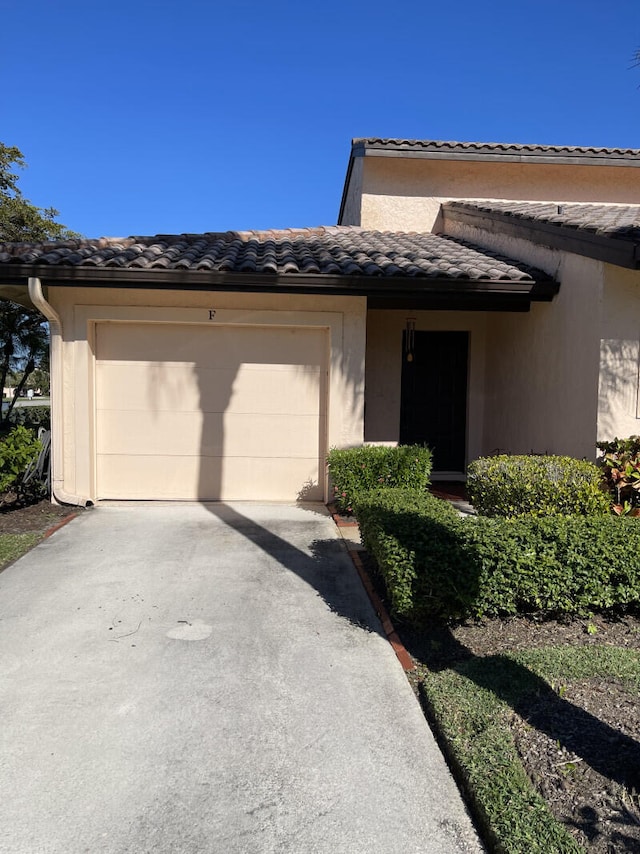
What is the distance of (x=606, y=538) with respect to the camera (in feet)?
14.8

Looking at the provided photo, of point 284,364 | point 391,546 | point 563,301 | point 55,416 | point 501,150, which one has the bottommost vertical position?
point 391,546

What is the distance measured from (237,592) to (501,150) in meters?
10.4

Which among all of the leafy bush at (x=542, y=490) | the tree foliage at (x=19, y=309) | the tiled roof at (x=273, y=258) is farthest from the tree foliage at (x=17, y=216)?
the leafy bush at (x=542, y=490)

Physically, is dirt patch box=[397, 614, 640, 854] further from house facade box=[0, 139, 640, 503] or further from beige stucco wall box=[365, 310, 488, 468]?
beige stucco wall box=[365, 310, 488, 468]

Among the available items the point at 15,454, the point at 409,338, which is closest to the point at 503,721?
the point at 15,454

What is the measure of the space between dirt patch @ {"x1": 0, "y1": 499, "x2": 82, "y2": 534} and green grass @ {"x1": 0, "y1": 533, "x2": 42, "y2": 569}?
6.9 inches

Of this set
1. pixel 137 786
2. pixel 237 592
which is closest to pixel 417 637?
pixel 237 592

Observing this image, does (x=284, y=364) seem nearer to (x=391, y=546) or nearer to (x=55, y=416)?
(x=55, y=416)

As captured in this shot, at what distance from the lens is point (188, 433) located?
827cm

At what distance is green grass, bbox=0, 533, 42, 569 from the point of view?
588 cm

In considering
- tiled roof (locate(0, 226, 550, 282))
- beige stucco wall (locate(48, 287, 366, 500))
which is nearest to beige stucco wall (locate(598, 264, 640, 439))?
tiled roof (locate(0, 226, 550, 282))

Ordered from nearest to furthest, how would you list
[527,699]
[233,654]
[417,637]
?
1. [527,699]
2. [233,654]
3. [417,637]

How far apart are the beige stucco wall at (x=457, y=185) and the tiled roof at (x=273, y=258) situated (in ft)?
8.32

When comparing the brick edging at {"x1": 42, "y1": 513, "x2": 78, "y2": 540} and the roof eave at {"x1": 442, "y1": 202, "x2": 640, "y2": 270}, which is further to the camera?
the brick edging at {"x1": 42, "y1": 513, "x2": 78, "y2": 540}
